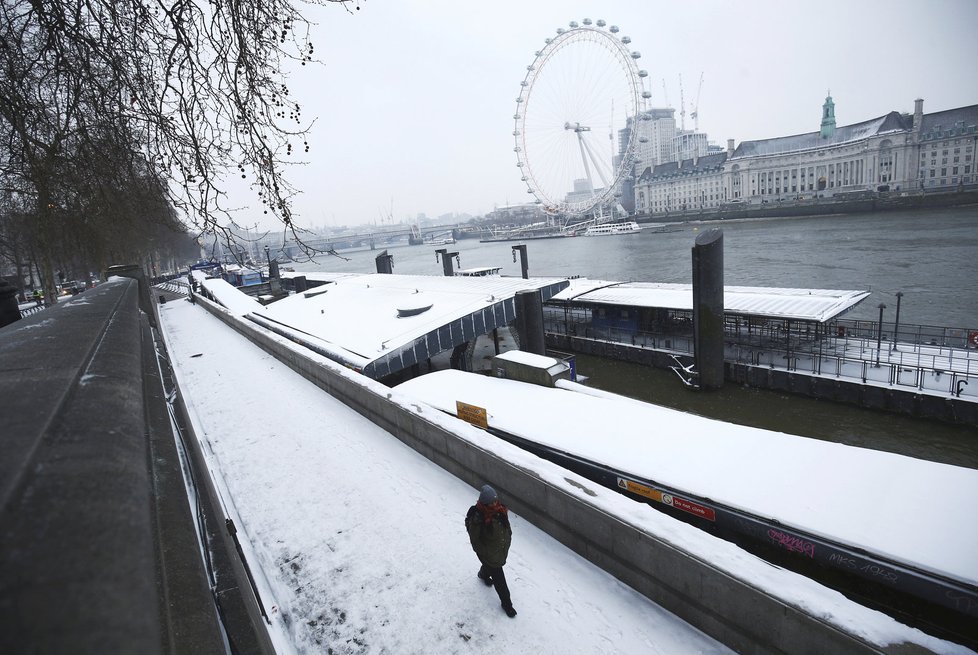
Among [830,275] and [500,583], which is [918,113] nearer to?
[830,275]

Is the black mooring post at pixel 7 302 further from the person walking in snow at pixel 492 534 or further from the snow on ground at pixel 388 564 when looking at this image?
the person walking in snow at pixel 492 534

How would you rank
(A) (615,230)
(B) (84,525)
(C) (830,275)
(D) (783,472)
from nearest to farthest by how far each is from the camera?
(B) (84,525), (D) (783,472), (C) (830,275), (A) (615,230)

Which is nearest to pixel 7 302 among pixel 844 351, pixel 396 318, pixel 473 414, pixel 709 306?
pixel 473 414

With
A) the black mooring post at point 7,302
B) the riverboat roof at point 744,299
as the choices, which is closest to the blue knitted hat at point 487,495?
the black mooring post at point 7,302

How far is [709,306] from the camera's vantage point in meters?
17.5

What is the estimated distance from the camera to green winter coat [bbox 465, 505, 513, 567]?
182 inches

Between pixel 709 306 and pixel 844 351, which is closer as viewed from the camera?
pixel 709 306

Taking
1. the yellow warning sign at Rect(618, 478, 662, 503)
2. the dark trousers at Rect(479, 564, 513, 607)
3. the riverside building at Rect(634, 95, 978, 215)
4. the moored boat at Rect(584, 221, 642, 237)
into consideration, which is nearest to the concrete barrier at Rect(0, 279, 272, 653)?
the dark trousers at Rect(479, 564, 513, 607)

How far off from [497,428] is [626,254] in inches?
2254

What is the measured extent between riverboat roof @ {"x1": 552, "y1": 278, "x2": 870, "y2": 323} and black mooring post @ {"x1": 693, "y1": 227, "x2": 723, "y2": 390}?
1428 millimetres

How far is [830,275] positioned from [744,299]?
67.4 ft

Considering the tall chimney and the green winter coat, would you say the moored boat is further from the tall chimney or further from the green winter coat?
the green winter coat

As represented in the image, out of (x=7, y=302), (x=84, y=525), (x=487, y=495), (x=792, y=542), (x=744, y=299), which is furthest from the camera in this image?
(x=744, y=299)

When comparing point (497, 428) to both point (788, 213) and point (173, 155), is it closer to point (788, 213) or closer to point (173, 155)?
point (173, 155)
